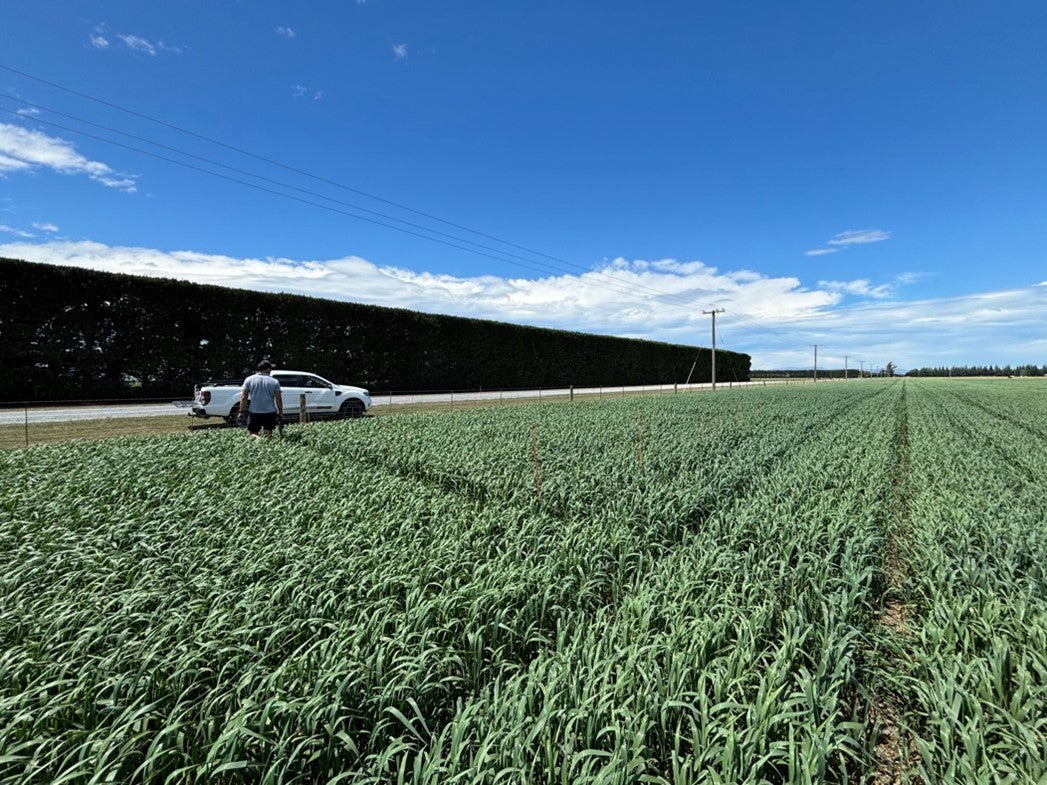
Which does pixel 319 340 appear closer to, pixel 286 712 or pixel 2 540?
pixel 2 540

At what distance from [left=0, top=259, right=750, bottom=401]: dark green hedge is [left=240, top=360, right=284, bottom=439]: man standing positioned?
43.1ft

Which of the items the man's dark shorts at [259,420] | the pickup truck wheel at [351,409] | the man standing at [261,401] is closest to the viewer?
the man standing at [261,401]

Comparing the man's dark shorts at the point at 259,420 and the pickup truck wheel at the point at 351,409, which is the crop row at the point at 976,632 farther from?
the pickup truck wheel at the point at 351,409

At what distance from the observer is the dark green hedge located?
16.9 metres

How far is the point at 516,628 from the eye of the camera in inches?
129

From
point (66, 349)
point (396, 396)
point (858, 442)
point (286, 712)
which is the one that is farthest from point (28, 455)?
point (396, 396)

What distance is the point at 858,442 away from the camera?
1058 centimetres

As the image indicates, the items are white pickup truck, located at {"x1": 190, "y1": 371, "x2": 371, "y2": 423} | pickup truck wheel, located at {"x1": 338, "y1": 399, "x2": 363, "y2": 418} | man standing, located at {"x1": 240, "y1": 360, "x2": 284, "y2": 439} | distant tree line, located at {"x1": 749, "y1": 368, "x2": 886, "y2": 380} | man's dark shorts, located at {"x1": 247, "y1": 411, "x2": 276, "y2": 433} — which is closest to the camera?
man standing, located at {"x1": 240, "y1": 360, "x2": 284, "y2": 439}

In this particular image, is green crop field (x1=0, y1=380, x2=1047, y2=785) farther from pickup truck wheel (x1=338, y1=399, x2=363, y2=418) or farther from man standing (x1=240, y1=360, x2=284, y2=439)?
pickup truck wheel (x1=338, y1=399, x2=363, y2=418)

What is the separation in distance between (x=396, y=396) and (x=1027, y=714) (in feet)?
84.1

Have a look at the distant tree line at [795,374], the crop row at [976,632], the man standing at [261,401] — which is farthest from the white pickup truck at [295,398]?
the distant tree line at [795,374]

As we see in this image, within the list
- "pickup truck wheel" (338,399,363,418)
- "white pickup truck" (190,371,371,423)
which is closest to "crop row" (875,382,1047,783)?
"white pickup truck" (190,371,371,423)

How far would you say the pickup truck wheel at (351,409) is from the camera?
664 inches

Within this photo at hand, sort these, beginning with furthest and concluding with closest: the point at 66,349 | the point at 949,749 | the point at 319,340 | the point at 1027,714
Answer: the point at 319,340 < the point at 66,349 < the point at 1027,714 < the point at 949,749
